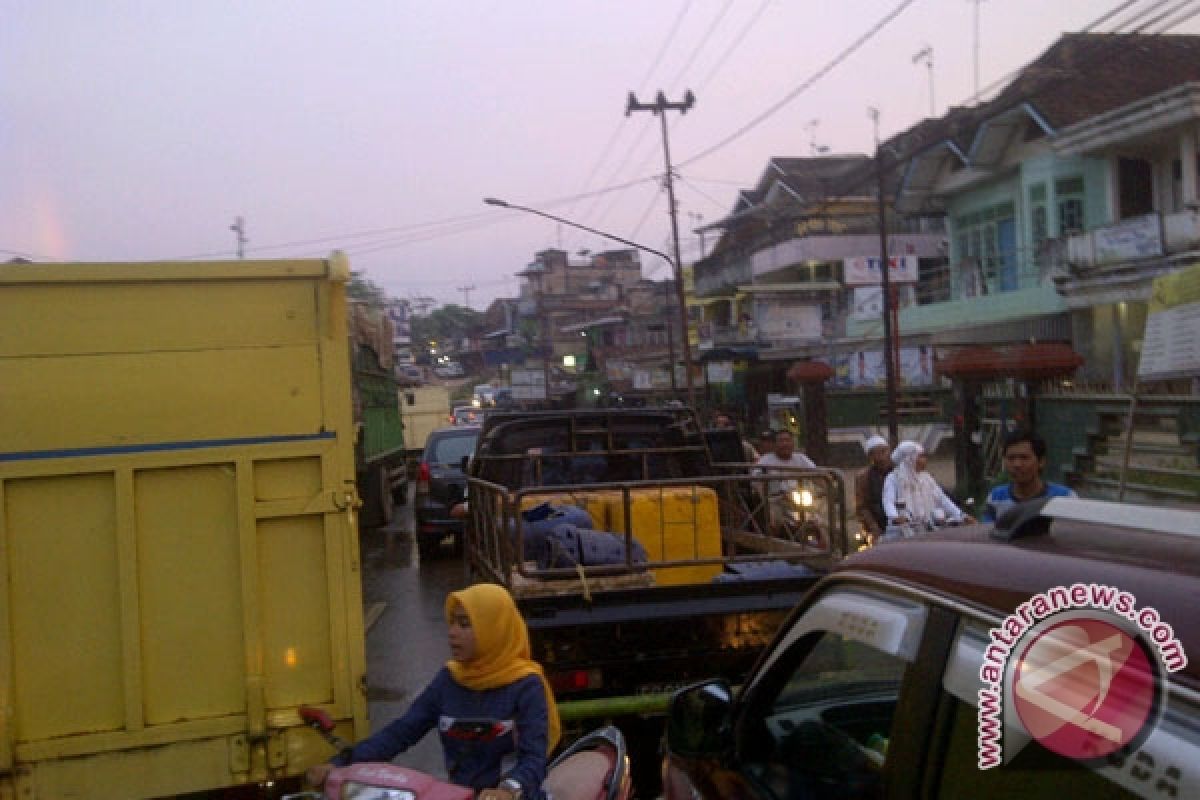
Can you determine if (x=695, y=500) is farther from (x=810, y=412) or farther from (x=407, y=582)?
(x=810, y=412)

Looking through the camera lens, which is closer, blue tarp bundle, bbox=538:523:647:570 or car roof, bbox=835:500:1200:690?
car roof, bbox=835:500:1200:690

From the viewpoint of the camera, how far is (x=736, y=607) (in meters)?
5.21

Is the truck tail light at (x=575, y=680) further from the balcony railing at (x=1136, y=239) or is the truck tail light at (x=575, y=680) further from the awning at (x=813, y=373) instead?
the balcony railing at (x=1136, y=239)

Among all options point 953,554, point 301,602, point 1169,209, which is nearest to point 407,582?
point 301,602

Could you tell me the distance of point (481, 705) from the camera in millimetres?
→ 3277

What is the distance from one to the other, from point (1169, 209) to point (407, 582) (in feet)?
58.8

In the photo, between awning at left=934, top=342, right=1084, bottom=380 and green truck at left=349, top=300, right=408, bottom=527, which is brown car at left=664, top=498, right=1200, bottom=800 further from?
awning at left=934, top=342, right=1084, bottom=380

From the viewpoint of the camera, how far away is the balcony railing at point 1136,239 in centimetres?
1854

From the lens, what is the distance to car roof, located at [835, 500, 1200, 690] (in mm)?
1523

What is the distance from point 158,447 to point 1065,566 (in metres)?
3.01

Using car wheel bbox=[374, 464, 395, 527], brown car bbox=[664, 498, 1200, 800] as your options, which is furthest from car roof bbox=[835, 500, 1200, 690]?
car wheel bbox=[374, 464, 395, 527]

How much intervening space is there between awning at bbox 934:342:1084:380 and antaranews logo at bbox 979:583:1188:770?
13268mm

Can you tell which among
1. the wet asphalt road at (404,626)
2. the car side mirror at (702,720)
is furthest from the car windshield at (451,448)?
the car side mirror at (702,720)

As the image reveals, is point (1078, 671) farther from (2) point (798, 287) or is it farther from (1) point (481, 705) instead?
(2) point (798, 287)
